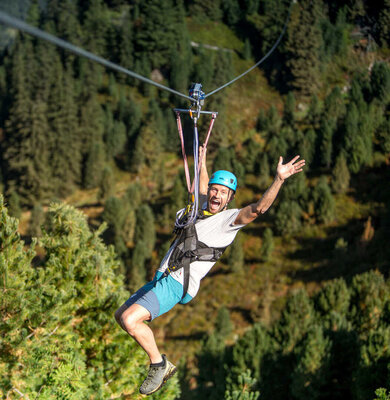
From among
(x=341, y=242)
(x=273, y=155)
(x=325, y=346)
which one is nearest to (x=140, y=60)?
(x=273, y=155)

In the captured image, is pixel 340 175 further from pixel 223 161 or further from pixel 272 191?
pixel 272 191

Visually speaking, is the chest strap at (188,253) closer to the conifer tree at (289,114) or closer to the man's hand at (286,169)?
the man's hand at (286,169)

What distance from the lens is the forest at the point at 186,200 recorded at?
1234 cm

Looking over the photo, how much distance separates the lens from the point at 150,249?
51.4 metres

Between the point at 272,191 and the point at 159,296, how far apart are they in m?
1.99

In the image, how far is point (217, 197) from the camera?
20.8ft

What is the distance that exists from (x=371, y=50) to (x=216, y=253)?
44025 mm

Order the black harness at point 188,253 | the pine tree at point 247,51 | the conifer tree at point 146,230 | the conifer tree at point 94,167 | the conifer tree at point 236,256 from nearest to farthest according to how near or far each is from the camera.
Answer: the black harness at point 188,253
the conifer tree at point 236,256
the conifer tree at point 146,230
the conifer tree at point 94,167
the pine tree at point 247,51

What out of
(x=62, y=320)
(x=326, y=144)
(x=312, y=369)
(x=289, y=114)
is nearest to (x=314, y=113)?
(x=289, y=114)

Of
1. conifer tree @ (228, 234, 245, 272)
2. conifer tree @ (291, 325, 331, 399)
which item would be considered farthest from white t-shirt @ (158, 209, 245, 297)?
conifer tree @ (228, 234, 245, 272)

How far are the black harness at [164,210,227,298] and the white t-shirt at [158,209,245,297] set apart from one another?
6cm

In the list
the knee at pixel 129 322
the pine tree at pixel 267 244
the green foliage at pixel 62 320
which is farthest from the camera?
the pine tree at pixel 267 244

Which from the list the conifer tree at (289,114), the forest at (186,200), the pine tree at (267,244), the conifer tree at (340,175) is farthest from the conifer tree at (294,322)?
the conifer tree at (289,114)

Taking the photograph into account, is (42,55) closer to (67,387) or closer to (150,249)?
(150,249)
